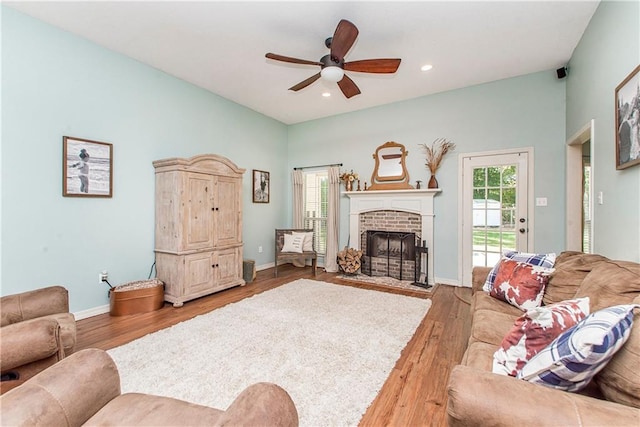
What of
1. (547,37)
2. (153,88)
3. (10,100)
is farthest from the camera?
(153,88)

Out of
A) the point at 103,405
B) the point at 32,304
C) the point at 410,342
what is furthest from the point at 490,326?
the point at 32,304

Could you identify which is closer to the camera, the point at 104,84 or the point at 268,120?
the point at 104,84

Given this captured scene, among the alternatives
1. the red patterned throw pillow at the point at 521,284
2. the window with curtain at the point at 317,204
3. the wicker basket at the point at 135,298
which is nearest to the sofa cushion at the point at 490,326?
the red patterned throw pillow at the point at 521,284

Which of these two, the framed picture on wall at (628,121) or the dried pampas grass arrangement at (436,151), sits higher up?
the dried pampas grass arrangement at (436,151)

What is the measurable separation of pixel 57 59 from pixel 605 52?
5.02 meters

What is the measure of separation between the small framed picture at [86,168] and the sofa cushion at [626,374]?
413 centimetres

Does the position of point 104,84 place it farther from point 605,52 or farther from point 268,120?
point 605,52

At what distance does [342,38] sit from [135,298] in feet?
11.1

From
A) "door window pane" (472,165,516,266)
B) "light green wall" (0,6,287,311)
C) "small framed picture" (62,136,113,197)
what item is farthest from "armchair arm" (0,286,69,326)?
"door window pane" (472,165,516,266)

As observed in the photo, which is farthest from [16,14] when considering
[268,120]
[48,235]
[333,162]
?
[333,162]

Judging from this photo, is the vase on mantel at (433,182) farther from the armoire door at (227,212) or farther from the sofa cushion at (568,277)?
the armoire door at (227,212)

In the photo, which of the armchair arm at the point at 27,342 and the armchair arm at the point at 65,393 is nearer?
the armchair arm at the point at 65,393

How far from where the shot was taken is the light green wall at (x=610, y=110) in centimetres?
184

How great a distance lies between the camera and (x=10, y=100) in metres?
2.45
